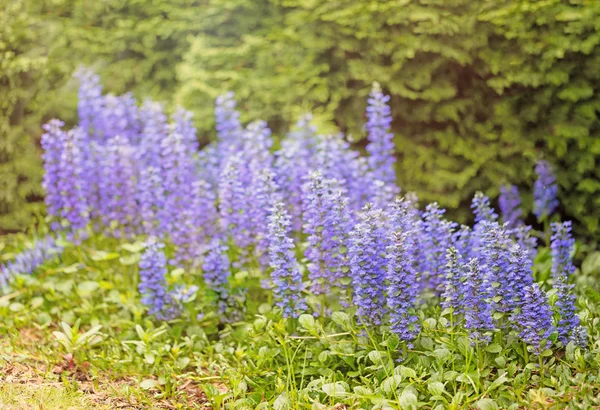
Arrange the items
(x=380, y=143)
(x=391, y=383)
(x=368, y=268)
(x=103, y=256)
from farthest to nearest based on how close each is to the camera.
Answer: (x=380, y=143)
(x=103, y=256)
(x=368, y=268)
(x=391, y=383)

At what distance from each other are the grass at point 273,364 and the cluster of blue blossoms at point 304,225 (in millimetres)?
115

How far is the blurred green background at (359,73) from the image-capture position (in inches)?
179

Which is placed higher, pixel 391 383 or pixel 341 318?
pixel 341 318

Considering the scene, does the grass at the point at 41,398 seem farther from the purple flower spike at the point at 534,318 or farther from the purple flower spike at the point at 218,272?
the purple flower spike at the point at 534,318

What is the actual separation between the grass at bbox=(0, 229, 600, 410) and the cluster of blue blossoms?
12 centimetres

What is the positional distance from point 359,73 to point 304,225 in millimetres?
2028

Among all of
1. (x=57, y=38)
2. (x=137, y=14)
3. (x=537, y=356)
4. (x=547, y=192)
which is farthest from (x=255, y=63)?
(x=537, y=356)

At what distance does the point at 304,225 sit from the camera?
3.40m

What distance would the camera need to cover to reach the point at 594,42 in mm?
4289

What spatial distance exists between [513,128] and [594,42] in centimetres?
80

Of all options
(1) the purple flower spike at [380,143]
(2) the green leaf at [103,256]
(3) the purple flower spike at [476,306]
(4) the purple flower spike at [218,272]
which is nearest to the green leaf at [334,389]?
(3) the purple flower spike at [476,306]

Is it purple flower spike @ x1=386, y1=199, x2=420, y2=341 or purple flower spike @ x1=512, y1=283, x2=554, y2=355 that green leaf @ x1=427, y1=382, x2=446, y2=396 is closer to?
purple flower spike @ x1=386, y1=199, x2=420, y2=341

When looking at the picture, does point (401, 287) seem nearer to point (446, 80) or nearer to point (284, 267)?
point (284, 267)

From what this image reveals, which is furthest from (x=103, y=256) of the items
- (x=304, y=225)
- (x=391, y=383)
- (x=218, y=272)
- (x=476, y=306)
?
(x=476, y=306)
